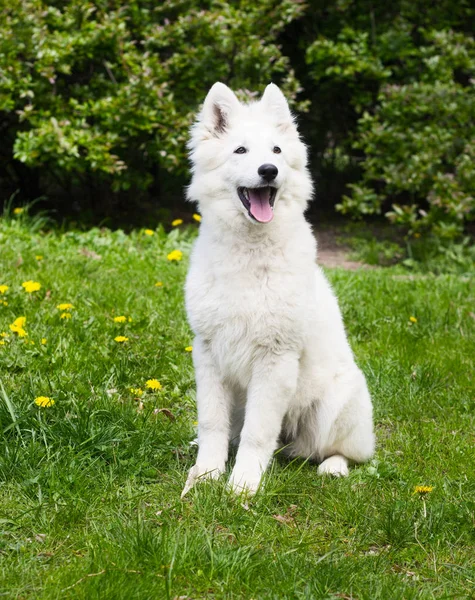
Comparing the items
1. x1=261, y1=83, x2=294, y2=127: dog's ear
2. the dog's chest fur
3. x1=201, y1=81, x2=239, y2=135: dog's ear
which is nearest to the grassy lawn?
the dog's chest fur

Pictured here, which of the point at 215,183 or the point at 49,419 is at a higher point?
the point at 215,183

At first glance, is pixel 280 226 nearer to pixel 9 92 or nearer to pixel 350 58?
pixel 9 92

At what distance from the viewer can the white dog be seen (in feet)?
10.1

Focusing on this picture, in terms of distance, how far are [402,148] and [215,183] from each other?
193 inches

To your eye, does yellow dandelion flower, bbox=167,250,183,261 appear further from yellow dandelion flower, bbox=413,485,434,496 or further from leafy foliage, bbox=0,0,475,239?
yellow dandelion flower, bbox=413,485,434,496

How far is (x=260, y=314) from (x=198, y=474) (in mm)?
719

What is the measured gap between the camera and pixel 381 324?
5117 mm

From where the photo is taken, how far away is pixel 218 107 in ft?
10.9

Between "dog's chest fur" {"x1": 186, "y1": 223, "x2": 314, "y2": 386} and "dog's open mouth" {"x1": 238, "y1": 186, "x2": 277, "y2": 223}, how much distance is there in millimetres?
136

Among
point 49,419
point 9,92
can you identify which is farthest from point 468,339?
point 9,92

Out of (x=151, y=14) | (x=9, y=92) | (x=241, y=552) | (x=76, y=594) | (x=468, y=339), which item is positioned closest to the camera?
(x=76, y=594)

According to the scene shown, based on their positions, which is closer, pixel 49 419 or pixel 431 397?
pixel 49 419

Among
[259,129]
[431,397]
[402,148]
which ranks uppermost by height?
[259,129]

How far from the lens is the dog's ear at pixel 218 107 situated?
329 cm
